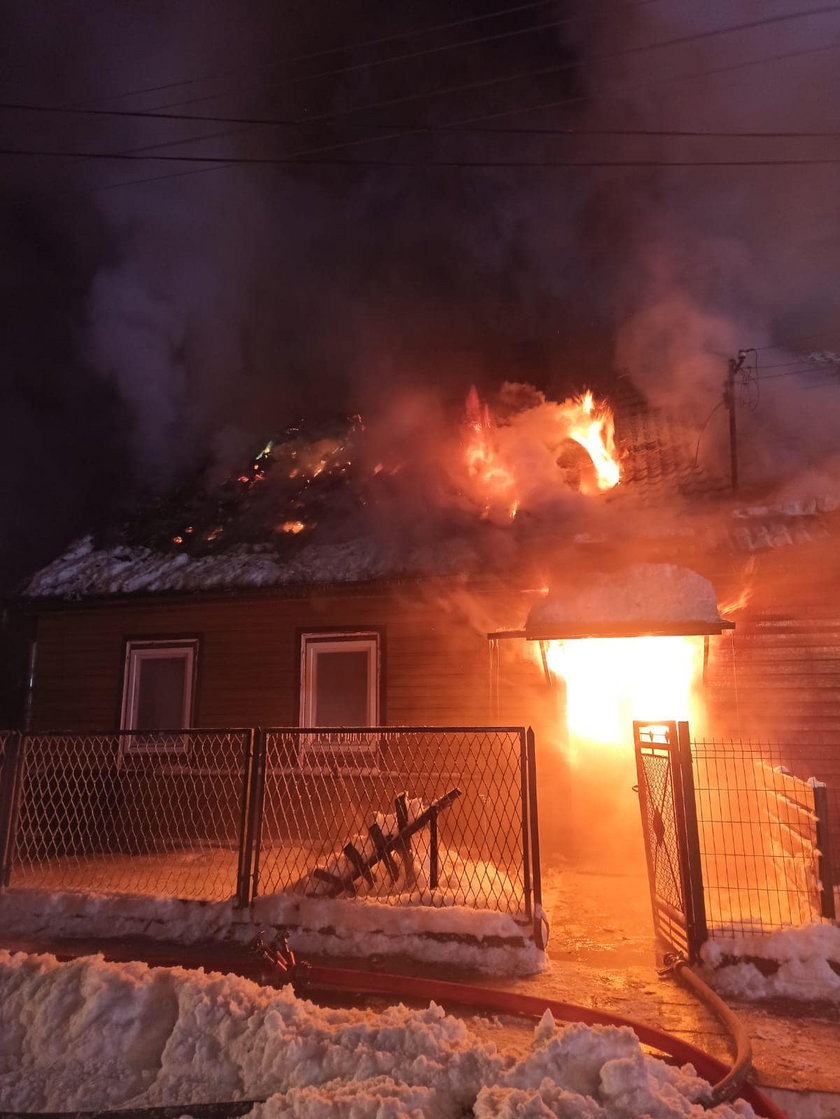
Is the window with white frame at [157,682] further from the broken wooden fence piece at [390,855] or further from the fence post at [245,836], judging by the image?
the broken wooden fence piece at [390,855]

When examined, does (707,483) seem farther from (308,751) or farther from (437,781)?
(308,751)

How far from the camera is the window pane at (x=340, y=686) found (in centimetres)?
1014

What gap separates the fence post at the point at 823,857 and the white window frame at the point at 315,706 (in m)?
5.23

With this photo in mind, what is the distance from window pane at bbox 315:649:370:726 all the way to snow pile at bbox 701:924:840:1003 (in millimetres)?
5765

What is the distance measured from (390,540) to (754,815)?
5.47 m

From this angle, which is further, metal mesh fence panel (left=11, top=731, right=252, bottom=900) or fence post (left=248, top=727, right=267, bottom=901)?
metal mesh fence panel (left=11, top=731, right=252, bottom=900)

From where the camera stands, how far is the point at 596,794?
354 inches

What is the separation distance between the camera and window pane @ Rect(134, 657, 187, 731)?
10.9 metres

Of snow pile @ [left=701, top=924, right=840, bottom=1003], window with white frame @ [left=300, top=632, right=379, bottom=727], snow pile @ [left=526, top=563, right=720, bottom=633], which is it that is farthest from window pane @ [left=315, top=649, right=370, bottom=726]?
snow pile @ [left=701, top=924, right=840, bottom=1003]

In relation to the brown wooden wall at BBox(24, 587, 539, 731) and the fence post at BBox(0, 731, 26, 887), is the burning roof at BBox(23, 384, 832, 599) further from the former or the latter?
the fence post at BBox(0, 731, 26, 887)

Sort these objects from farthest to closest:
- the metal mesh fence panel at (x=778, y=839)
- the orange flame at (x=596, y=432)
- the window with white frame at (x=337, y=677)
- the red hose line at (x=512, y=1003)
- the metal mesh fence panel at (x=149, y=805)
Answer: the orange flame at (x=596, y=432) → the window with white frame at (x=337, y=677) → the metal mesh fence panel at (x=149, y=805) → the metal mesh fence panel at (x=778, y=839) → the red hose line at (x=512, y=1003)

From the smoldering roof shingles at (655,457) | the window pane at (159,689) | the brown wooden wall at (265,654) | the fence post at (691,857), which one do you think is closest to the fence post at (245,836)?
the brown wooden wall at (265,654)

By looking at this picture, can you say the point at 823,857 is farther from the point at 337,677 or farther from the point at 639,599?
the point at 337,677

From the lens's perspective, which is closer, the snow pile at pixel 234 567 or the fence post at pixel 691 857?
the fence post at pixel 691 857
